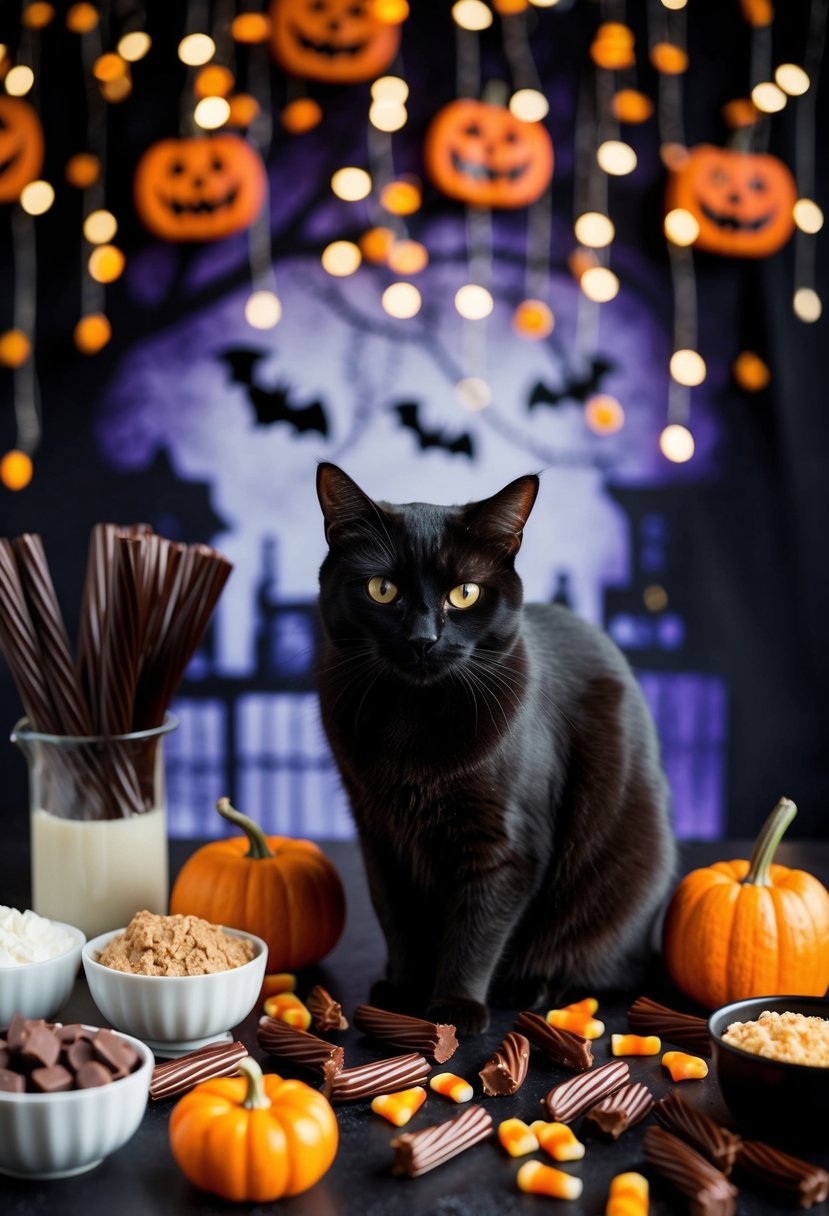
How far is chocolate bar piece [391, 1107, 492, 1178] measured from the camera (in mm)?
861

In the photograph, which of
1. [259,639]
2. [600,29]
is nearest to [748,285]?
[600,29]

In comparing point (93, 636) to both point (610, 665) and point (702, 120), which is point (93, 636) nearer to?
point (610, 665)

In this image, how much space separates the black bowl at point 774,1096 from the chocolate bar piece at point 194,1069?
42cm

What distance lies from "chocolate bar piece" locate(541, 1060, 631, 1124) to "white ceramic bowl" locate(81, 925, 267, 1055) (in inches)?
11.5

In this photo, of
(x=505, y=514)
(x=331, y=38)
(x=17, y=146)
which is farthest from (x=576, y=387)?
(x=505, y=514)

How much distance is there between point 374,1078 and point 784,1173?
0.34 m

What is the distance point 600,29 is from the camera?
286 cm

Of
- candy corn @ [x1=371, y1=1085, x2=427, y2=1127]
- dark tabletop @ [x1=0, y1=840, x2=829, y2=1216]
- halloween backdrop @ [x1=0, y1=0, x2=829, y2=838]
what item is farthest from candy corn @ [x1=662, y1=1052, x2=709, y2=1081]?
halloween backdrop @ [x1=0, y1=0, x2=829, y2=838]

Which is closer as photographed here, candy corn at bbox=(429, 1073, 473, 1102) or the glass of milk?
candy corn at bbox=(429, 1073, 473, 1102)

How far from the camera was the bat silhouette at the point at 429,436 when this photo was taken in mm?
2998

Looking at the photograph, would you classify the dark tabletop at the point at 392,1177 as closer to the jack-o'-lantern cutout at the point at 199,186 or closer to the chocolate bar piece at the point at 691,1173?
the chocolate bar piece at the point at 691,1173

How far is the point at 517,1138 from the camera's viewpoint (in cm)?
90

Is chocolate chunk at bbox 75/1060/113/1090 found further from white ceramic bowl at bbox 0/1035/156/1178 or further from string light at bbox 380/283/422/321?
string light at bbox 380/283/422/321

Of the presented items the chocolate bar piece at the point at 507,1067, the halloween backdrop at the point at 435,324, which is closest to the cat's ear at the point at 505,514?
the chocolate bar piece at the point at 507,1067
